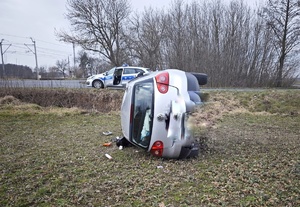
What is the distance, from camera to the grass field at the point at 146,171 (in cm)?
221

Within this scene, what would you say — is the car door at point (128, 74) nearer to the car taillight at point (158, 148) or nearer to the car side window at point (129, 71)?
the car side window at point (129, 71)

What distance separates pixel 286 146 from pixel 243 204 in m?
2.59

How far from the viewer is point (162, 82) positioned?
3131 millimetres

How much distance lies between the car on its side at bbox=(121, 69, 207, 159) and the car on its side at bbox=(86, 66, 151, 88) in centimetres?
785

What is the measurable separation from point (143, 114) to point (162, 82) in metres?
0.61

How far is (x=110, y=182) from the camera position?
8.52 ft

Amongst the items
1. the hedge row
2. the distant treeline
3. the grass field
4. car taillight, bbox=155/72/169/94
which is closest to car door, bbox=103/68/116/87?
the hedge row

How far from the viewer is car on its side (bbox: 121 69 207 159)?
117 inches

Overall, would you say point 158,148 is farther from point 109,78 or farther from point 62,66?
point 62,66

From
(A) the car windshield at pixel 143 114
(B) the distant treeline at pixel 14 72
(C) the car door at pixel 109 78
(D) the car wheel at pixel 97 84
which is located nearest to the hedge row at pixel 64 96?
(C) the car door at pixel 109 78

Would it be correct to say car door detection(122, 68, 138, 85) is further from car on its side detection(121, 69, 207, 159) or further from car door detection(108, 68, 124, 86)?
car on its side detection(121, 69, 207, 159)

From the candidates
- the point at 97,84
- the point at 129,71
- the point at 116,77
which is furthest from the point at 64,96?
the point at 129,71

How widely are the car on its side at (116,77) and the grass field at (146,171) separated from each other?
631 cm

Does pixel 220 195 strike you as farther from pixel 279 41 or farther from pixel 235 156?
pixel 279 41
